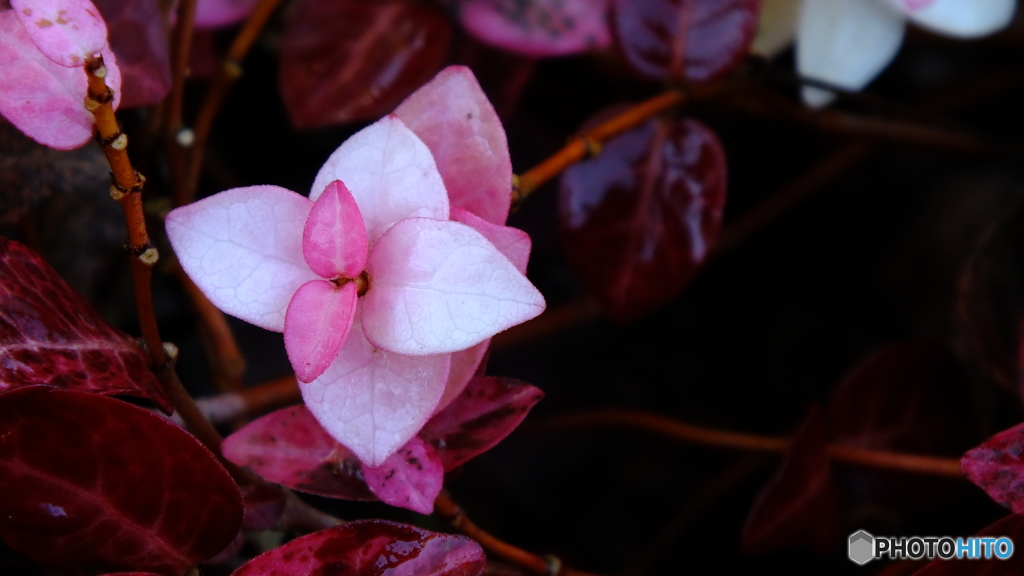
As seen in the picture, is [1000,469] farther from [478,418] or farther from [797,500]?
[478,418]

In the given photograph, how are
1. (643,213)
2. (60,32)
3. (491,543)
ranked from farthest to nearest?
(643,213)
(491,543)
(60,32)

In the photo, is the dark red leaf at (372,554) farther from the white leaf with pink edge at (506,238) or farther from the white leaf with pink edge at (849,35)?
the white leaf with pink edge at (849,35)

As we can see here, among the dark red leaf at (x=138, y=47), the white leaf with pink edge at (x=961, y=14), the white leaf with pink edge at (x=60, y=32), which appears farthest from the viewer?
the white leaf with pink edge at (x=961, y=14)

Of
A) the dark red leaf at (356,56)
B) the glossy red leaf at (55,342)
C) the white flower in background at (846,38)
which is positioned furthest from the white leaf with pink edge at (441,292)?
the white flower in background at (846,38)

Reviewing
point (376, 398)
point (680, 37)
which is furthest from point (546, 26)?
point (376, 398)

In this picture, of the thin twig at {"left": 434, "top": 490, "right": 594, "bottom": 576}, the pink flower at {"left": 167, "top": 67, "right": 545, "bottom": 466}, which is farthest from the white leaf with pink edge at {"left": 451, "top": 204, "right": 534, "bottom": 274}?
the thin twig at {"left": 434, "top": 490, "right": 594, "bottom": 576}

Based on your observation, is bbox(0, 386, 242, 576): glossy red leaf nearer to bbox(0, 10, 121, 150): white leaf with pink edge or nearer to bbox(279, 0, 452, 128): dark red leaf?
bbox(0, 10, 121, 150): white leaf with pink edge
